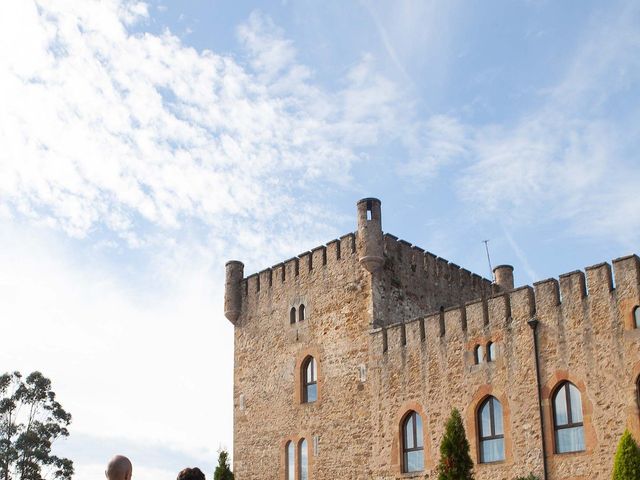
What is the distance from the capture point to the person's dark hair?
23.4 ft

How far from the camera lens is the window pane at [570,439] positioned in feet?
63.8

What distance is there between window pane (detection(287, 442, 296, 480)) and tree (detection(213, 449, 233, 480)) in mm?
1791

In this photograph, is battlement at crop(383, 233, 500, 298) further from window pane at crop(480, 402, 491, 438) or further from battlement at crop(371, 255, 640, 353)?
window pane at crop(480, 402, 491, 438)

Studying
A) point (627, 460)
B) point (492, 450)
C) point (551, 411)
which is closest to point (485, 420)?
point (492, 450)

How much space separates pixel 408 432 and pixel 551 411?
15.1 ft

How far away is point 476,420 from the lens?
21.7 metres

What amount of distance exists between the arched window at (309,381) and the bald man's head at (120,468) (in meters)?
19.8

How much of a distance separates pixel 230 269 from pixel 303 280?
3915mm

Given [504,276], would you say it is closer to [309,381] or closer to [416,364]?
[416,364]

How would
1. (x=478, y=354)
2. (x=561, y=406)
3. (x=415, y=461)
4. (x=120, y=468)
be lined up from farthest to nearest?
(x=415, y=461) < (x=478, y=354) < (x=561, y=406) < (x=120, y=468)

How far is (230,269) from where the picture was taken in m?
30.8

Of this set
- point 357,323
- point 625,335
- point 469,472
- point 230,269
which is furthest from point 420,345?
point 230,269

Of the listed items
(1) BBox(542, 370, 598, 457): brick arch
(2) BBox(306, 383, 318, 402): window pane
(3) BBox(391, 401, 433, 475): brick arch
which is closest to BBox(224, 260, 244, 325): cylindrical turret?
(2) BBox(306, 383, 318, 402): window pane

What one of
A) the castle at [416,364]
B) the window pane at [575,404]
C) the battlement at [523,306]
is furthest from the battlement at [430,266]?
the window pane at [575,404]
